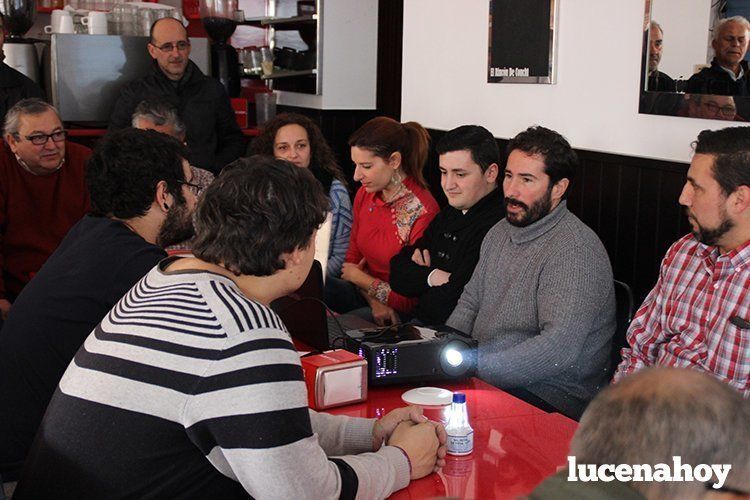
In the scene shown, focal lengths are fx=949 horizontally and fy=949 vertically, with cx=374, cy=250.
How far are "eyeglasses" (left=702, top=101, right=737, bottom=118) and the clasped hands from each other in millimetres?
1726

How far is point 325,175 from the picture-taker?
183 inches

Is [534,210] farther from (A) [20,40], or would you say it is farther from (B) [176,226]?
(A) [20,40]

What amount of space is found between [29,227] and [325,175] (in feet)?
4.56

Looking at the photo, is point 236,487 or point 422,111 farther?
point 422,111

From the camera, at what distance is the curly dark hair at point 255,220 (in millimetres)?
1858

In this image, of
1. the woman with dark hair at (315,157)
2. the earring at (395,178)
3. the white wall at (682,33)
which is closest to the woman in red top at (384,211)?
the earring at (395,178)

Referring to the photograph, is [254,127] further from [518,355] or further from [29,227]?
[518,355]

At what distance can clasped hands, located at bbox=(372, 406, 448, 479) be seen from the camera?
1972 millimetres

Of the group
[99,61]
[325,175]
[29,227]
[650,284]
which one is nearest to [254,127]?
[99,61]

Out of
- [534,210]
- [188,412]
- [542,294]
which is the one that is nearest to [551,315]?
[542,294]

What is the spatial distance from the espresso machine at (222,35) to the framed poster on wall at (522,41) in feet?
7.39

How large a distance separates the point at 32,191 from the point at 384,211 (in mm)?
1596

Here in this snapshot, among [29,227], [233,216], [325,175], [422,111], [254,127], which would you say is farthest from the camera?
[254,127]

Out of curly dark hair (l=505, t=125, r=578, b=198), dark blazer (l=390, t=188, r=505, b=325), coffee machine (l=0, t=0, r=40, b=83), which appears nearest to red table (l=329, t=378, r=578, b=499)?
curly dark hair (l=505, t=125, r=578, b=198)
